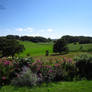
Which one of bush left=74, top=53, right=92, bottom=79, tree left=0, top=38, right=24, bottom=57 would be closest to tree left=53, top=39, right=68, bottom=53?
tree left=0, top=38, right=24, bottom=57

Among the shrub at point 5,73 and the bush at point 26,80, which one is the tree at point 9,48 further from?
the bush at point 26,80

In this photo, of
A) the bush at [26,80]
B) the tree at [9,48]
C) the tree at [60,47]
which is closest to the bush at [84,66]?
the bush at [26,80]

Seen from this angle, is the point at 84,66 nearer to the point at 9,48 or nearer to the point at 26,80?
the point at 26,80

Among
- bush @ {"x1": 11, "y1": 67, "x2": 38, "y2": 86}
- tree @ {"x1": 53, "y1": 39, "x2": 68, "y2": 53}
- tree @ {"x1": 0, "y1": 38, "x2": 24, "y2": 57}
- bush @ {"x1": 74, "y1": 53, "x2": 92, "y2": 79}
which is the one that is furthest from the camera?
tree @ {"x1": 53, "y1": 39, "x2": 68, "y2": 53}

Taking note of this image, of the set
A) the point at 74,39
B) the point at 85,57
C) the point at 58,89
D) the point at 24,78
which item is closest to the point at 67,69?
the point at 85,57

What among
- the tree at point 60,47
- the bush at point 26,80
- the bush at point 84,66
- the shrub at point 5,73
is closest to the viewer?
the bush at point 26,80

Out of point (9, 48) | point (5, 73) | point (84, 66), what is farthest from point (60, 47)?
point (5, 73)

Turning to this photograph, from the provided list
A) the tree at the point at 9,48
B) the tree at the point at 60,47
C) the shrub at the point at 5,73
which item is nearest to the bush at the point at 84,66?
the shrub at the point at 5,73

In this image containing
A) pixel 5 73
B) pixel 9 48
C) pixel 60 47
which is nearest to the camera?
pixel 5 73

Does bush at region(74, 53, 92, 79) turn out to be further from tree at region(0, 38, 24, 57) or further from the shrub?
tree at region(0, 38, 24, 57)

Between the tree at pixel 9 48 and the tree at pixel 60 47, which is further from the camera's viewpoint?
the tree at pixel 60 47

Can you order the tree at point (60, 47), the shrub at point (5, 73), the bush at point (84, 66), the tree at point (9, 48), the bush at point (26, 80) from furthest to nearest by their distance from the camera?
the tree at point (60, 47), the tree at point (9, 48), the bush at point (84, 66), the shrub at point (5, 73), the bush at point (26, 80)

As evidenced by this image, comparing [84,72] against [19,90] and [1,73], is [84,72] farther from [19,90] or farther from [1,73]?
[1,73]

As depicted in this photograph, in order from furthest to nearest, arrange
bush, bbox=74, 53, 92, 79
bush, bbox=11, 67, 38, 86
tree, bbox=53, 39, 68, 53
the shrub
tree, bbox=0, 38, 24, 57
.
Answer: tree, bbox=53, 39, 68, 53 < tree, bbox=0, 38, 24, 57 < bush, bbox=74, 53, 92, 79 < the shrub < bush, bbox=11, 67, 38, 86
